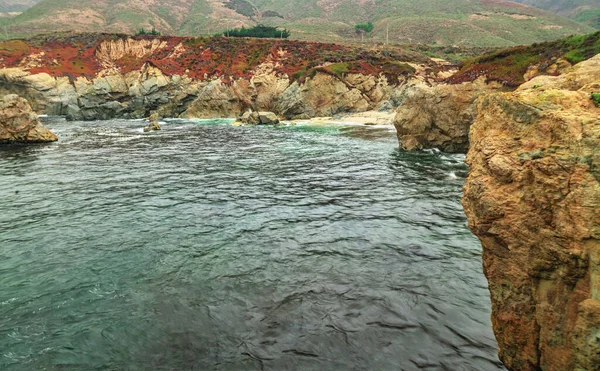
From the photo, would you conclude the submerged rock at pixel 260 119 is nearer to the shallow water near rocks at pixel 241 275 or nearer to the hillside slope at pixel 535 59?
the hillside slope at pixel 535 59

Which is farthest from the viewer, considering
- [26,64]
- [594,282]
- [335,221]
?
[26,64]

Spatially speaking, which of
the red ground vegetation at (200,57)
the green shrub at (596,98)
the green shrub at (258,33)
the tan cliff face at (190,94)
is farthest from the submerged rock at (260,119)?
the green shrub at (258,33)

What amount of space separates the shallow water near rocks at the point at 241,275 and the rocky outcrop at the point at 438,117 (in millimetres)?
9734

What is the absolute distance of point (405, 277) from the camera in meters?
10.6

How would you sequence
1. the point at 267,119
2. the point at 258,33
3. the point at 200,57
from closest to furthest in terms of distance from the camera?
the point at 267,119
the point at 200,57
the point at 258,33

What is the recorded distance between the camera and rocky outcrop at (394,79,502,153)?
31.0m

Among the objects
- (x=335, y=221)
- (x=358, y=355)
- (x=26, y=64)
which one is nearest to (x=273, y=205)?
(x=335, y=221)

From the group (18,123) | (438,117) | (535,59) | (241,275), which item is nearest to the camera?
(241,275)

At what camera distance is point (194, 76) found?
8838 centimetres

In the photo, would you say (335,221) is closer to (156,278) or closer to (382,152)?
(156,278)

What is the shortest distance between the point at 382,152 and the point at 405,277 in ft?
75.4

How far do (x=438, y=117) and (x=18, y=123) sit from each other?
44.7 meters

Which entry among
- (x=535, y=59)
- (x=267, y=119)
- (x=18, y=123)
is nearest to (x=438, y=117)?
(x=535, y=59)

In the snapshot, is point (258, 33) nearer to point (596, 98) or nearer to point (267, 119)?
point (267, 119)
